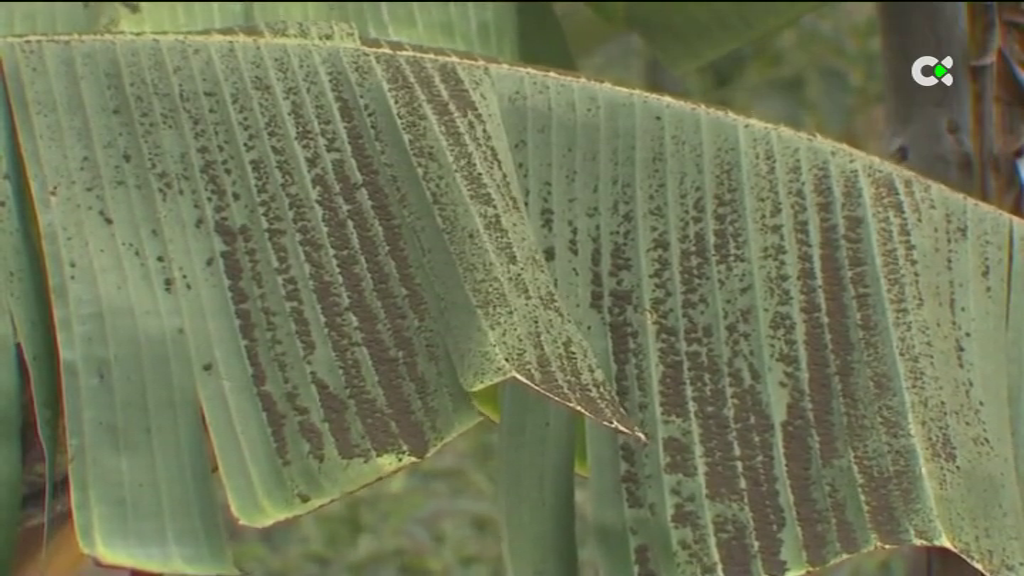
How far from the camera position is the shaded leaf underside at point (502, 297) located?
2.28 feet

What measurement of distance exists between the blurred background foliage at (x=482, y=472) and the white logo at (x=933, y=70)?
1.16 meters

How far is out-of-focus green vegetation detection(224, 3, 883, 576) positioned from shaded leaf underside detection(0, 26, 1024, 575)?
1550 millimetres

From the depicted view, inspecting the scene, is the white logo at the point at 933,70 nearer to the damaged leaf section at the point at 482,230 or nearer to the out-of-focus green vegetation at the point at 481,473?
the damaged leaf section at the point at 482,230

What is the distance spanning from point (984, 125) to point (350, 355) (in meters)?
0.67

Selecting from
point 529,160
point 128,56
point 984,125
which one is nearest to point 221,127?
point 128,56

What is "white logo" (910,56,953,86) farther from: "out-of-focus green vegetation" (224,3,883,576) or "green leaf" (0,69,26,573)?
"out-of-focus green vegetation" (224,3,883,576)

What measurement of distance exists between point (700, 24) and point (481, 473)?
4.53ft

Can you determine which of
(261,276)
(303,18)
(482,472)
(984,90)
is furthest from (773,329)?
(482,472)

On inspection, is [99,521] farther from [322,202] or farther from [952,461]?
[952,461]

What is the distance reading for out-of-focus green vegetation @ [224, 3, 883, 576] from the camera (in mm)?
2533

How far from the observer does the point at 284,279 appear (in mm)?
739

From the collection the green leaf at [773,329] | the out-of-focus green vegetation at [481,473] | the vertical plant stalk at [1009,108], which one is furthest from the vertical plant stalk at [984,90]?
the out-of-focus green vegetation at [481,473]

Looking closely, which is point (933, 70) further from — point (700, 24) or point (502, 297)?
point (502, 297)

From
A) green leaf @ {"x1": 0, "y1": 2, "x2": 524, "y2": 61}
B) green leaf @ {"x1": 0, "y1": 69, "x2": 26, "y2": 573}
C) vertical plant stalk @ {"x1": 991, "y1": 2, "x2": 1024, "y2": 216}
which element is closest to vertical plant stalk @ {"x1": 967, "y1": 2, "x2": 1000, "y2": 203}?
vertical plant stalk @ {"x1": 991, "y1": 2, "x2": 1024, "y2": 216}
